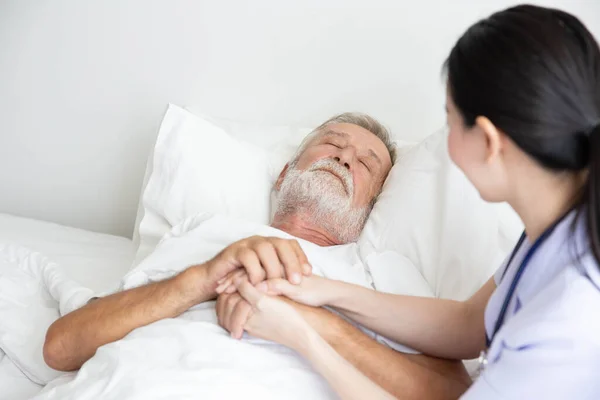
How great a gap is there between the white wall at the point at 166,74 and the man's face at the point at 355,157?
265 millimetres

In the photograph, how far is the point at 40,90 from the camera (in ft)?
7.43

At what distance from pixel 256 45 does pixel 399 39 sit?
0.44m

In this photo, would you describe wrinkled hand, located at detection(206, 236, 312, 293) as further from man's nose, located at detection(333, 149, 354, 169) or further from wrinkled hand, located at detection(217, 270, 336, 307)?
man's nose, located at detection(333, 149, 354, 169)

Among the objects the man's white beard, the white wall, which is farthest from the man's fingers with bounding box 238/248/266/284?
the white wall

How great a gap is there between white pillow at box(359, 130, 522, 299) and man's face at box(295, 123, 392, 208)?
0.05 meters

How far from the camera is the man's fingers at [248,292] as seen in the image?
1.20 m

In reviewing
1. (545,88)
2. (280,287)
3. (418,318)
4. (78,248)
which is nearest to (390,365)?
(418,318)

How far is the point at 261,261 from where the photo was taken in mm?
1273

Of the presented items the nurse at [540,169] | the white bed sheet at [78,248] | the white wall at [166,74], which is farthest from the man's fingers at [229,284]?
the white wall at [166,74]

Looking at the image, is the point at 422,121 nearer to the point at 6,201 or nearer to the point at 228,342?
the point at 228,342

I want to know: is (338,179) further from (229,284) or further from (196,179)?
(229,284)

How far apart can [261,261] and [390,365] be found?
304 mm

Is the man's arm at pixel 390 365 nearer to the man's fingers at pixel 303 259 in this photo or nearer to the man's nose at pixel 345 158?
the man's fingers at pixel 303 259

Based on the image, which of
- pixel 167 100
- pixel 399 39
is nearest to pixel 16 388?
pixel 167 100
